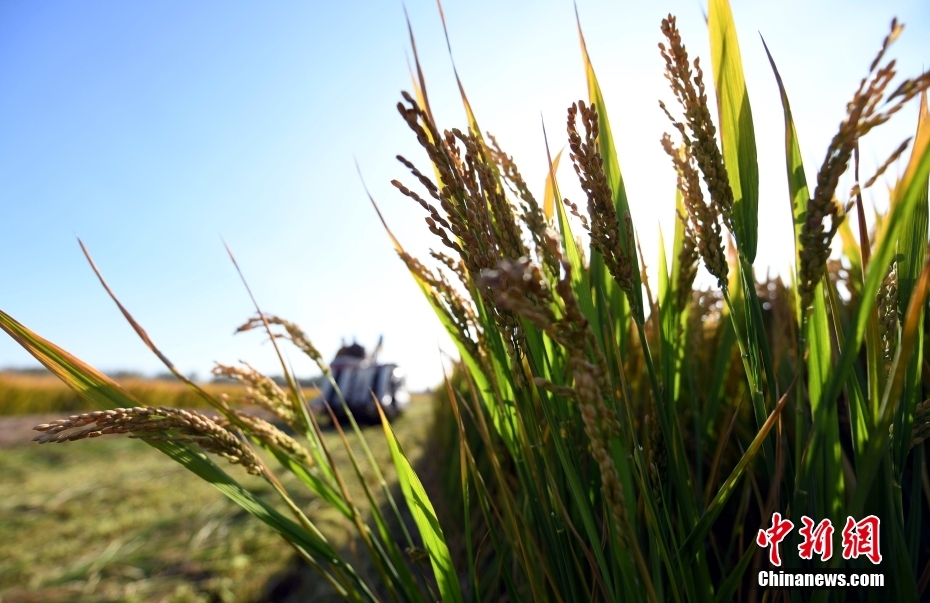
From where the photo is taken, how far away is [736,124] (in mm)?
687

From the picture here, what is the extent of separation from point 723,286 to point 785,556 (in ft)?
1.14

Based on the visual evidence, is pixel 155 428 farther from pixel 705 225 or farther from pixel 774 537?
pixel 774 537

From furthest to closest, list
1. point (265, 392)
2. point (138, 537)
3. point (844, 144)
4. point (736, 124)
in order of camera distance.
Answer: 1. point (138, 537)
2. point (265, 392)
3. point (736, 124)
4. point (844, 144)

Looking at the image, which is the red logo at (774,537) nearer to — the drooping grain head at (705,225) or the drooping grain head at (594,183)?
the drooping grain head at (705,225)

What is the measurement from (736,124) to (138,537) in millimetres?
3041

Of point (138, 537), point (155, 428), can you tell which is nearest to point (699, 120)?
point (155, 428)

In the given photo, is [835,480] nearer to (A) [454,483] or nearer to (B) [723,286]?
(B) [723,286]

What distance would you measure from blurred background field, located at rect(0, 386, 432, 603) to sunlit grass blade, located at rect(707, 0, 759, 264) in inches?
54.7

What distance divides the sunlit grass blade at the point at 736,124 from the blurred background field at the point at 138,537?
139 cm

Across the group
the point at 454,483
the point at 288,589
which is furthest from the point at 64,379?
the point at 454,483

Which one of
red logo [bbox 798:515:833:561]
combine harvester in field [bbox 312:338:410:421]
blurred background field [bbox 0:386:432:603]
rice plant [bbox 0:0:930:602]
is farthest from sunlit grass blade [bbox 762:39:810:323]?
combine harvester in field [bbox 312:338:410:421]

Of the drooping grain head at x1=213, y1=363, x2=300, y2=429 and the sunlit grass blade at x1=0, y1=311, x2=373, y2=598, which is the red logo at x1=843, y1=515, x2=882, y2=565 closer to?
the sunlit grass blade at x1=0, y1=311, x2=373, y2=598

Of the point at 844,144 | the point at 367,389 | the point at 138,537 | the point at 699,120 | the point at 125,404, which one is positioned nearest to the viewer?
the point at 844,144

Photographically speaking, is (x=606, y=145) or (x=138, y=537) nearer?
(x=606, y=145)
